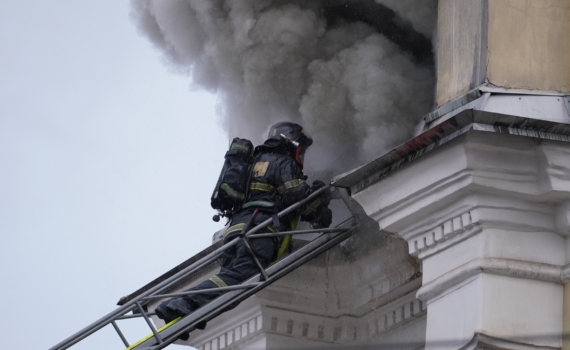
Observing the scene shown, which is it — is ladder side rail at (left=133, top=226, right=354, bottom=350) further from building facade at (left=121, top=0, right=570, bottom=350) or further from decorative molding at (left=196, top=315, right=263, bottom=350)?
decorative molding at (left=196, top=315, right=263, bottom=350)

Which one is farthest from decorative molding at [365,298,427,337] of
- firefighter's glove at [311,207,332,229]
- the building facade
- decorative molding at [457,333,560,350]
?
decorative molding at [457,333,560,350]

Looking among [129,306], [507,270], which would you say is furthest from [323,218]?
[507,270]

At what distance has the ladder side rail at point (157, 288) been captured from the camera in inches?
373

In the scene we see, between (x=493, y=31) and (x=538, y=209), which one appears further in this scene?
(x=493, y=31)

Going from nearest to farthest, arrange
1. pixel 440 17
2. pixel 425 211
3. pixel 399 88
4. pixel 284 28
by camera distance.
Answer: pixel 425 211 → pixel 440 17 → pixel 399 88 → pixel 284 28

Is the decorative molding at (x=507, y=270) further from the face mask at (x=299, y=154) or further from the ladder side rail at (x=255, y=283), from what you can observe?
the face mask at (x=299, y=154)

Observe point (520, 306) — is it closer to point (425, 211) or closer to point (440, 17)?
point (425, 211)

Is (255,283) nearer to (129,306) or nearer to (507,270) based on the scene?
(129,306)

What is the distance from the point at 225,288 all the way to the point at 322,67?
10.5 ft

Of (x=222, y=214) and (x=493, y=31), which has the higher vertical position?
(x=493, y=31)

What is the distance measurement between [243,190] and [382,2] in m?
2.48

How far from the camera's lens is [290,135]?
35.1 ft

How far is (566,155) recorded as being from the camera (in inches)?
314

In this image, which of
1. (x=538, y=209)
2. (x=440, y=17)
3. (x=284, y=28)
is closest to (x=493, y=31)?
(x=440, y=17)
